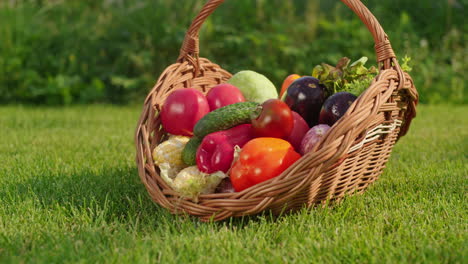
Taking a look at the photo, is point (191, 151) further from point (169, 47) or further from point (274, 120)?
point (169, 47)

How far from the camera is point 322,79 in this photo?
2.56 m

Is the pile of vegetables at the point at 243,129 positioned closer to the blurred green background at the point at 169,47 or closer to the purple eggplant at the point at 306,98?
the purple eggplant at the point at 306,98

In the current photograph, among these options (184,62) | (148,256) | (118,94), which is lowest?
(118,94)

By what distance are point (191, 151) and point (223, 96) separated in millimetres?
408

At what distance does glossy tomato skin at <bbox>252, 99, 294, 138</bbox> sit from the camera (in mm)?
2131

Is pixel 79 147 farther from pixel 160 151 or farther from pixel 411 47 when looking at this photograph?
pixel 411 47

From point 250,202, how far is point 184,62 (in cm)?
107

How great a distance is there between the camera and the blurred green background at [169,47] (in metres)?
6.12

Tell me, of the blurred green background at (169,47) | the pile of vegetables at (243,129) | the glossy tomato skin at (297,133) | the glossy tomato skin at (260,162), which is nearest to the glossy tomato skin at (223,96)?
the pile of vegetables at (243,129)

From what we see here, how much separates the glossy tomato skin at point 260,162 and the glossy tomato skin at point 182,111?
0.44m

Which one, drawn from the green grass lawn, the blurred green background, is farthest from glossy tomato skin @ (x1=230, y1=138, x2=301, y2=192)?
the blurred green background

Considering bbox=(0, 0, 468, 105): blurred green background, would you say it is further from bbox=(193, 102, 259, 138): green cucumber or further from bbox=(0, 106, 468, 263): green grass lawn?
bbox=(193, 102, 259, 138): green cucumber

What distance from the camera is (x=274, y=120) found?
6.98 ft

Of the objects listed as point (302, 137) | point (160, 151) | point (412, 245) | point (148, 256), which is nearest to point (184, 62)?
point (160, 151)
